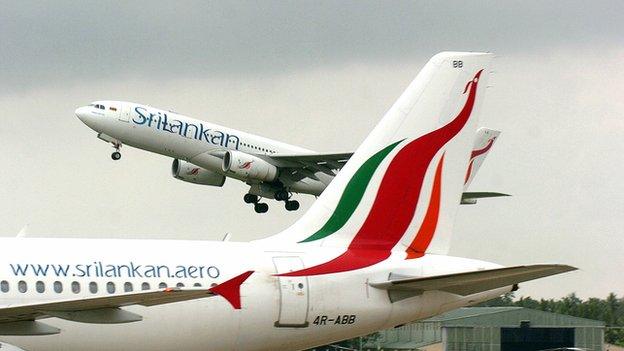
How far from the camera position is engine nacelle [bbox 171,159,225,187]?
6931cm

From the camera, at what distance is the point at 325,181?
2694 inches

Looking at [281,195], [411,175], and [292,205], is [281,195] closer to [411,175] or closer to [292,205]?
[292,205]

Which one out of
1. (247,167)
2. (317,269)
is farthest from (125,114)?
(317,269)

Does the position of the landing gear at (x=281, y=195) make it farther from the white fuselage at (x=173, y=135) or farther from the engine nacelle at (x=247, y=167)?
the engine nacelle at (x=247, y=167)

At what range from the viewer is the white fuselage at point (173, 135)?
66.8 metres

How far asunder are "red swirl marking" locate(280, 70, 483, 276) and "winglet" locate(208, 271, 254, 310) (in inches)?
97.2

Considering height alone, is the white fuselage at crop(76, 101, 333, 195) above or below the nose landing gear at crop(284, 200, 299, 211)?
above

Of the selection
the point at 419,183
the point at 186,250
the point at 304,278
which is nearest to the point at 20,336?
the point at 186,250

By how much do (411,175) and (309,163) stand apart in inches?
1612

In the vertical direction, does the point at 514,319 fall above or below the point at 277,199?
below

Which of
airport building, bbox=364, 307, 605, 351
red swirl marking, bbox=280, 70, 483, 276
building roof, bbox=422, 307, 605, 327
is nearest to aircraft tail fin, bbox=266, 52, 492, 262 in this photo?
red swirl marking, bbox=280, 70, 483, 276

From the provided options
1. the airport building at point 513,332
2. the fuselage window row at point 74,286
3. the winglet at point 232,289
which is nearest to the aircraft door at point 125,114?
the airport building at point 513,332

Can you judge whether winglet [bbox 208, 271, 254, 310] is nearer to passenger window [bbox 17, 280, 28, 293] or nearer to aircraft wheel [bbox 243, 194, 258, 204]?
passenger window [bbox 17, 280, 28, 293]

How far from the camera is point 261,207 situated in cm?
6919
